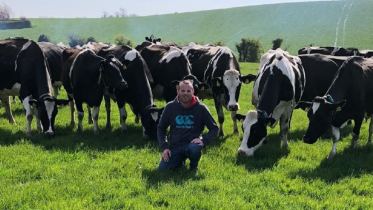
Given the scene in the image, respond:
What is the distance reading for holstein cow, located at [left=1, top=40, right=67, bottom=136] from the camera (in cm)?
1140

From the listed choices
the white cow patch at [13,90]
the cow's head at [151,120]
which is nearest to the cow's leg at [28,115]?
the white cow patch at [13,90]

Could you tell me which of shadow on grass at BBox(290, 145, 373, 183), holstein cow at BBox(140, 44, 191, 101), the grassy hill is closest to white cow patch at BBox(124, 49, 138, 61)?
holstein cow at BBox(140, 44, 191, 101)

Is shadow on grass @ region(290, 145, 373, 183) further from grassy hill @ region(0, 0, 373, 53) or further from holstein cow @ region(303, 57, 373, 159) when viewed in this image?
grassy hill @ region(0, 0, 373, 53)

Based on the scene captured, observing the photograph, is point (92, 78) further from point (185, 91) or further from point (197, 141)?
point (197, 141)

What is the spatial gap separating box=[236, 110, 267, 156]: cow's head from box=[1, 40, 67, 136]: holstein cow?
4560mm

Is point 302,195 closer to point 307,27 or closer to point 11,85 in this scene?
point 11,85

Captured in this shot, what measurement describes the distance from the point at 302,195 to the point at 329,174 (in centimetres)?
144

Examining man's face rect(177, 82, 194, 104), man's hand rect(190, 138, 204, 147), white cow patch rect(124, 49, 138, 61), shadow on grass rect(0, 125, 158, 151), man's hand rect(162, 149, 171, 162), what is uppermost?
man's face rect(177, 82, 194, 104)

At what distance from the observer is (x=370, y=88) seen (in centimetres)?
1056

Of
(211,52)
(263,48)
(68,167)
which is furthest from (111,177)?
(263,48)

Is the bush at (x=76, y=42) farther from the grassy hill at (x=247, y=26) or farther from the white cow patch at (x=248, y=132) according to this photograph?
the white cow patch at (x=248, y=132)

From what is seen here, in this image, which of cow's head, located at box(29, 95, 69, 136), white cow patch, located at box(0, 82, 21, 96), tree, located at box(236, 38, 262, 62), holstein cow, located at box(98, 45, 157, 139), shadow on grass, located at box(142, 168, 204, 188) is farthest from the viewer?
tree, located at box(236, 38, 262, 62)

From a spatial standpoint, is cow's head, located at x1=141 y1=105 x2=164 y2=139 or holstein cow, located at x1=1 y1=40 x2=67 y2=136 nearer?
cow's head, located at x1=141 y1=105 x2=164 y2=139

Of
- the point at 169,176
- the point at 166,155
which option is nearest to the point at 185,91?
the point at 166,155
